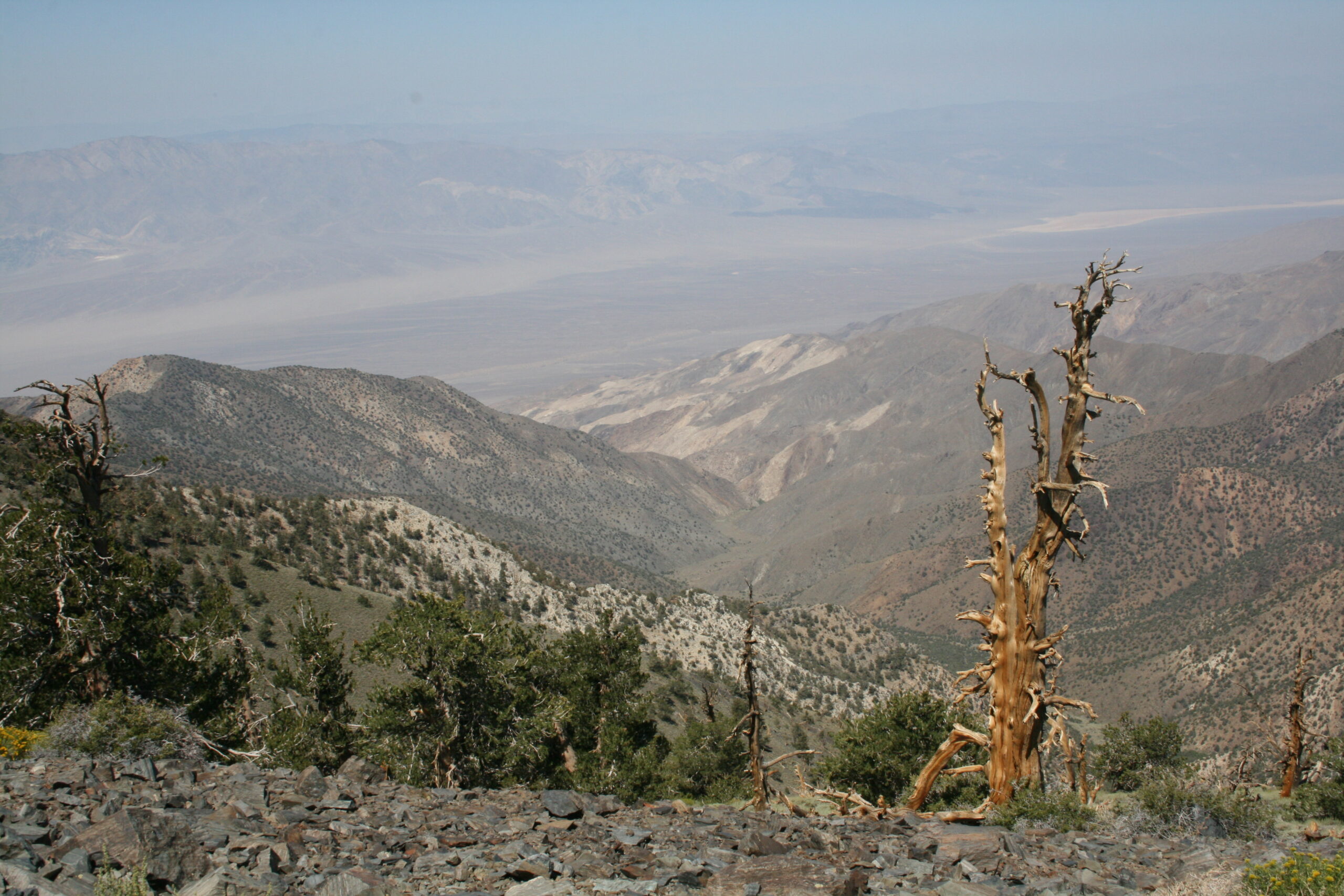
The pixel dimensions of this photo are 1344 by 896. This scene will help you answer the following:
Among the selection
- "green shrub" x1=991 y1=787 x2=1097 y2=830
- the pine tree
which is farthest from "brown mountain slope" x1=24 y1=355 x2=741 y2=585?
"green shrub" x1=991 y1=787 x2=1097 y2=830

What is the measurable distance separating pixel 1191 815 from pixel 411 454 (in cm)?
9017

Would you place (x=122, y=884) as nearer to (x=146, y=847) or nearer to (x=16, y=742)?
(x=146, y=847)

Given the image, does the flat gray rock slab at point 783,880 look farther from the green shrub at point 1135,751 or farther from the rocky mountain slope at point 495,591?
the rocky mountain slope at point 495,591

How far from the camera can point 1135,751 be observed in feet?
83.0

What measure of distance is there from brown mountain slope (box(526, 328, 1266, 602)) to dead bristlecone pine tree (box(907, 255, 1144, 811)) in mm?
74690

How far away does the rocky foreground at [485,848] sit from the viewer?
848 cm

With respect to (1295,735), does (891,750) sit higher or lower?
lower

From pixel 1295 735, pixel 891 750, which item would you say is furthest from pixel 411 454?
pixel 1295 735

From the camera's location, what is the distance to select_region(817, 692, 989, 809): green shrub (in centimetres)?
2252

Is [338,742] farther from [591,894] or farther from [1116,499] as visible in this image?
[1116,499]

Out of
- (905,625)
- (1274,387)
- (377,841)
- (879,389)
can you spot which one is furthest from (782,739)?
(879,389)

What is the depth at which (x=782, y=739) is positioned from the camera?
37.2 meters

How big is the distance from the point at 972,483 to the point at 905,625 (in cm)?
4006

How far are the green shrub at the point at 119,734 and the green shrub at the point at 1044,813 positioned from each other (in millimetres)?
11389
